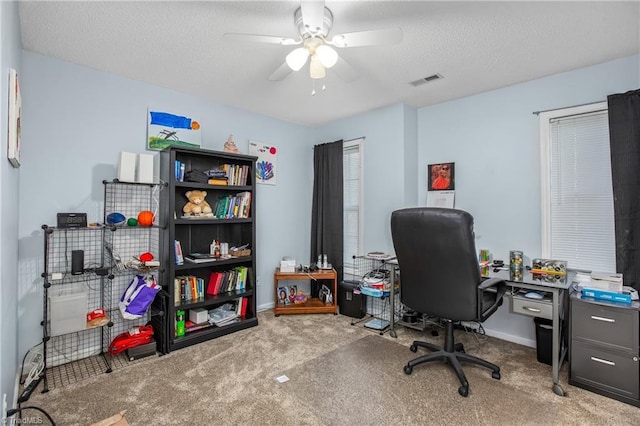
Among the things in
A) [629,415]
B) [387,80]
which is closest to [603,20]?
[387,80]

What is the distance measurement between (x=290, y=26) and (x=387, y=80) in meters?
1.18

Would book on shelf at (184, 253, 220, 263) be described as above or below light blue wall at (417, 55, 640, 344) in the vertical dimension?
below

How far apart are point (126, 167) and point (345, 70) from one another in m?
1.96

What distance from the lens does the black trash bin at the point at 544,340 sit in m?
2.49

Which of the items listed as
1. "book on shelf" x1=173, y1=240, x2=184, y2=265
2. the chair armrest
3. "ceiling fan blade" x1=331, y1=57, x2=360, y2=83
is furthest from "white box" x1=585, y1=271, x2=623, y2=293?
"book on shelf" x1=173, y1=240, x2=184, y2=265

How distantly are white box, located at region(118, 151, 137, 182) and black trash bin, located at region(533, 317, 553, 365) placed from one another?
361 centimetres

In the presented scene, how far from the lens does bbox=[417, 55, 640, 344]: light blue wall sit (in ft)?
8.81

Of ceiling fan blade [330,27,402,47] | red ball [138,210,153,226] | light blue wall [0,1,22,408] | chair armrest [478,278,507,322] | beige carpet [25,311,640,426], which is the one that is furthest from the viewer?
red ball [138,210,153,226]

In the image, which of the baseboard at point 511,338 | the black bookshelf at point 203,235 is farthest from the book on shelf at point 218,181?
the baseboard at point 511,338

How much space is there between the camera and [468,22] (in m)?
2.03

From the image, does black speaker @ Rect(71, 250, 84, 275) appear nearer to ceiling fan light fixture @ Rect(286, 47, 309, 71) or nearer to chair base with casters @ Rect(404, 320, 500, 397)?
ceiling fan light fixture @ Rect(286, 47, 309, 71)

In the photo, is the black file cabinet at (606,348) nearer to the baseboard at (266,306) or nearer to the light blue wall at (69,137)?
the baseboard at (266,306)

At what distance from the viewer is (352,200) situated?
4.09 meters

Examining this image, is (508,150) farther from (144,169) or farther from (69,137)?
(69,137)
